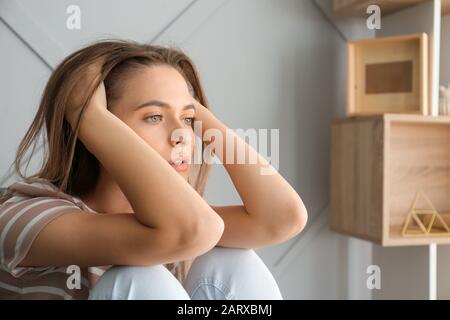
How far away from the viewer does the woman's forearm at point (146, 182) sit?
642mm

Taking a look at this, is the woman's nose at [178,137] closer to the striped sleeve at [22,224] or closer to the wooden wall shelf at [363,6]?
the striped sleeve at [22,224]

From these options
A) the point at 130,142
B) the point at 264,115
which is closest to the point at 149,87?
the point at 130,142

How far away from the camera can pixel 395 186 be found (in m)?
1.42

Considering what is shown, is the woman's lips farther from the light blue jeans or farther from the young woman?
the light blue jeans

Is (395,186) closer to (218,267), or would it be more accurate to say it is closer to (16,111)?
(218,267)

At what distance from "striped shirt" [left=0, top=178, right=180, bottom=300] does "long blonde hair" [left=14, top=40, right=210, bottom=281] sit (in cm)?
5

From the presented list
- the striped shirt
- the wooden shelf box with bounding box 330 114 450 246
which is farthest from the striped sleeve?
the wooden shelf box with bounding box 330 114 450 246

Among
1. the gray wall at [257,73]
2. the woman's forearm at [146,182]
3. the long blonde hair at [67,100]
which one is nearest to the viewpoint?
the woman's forearm at [146,182]

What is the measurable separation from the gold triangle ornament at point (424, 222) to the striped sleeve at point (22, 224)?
0.89 m

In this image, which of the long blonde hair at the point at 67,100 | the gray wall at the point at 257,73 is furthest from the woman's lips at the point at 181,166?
the gray wall at the point at 257,73

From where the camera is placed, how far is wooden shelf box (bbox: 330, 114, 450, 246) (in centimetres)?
134

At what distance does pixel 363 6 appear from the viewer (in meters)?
1.39

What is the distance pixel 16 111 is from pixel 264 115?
58 cm

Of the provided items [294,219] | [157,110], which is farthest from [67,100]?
[294,219]
